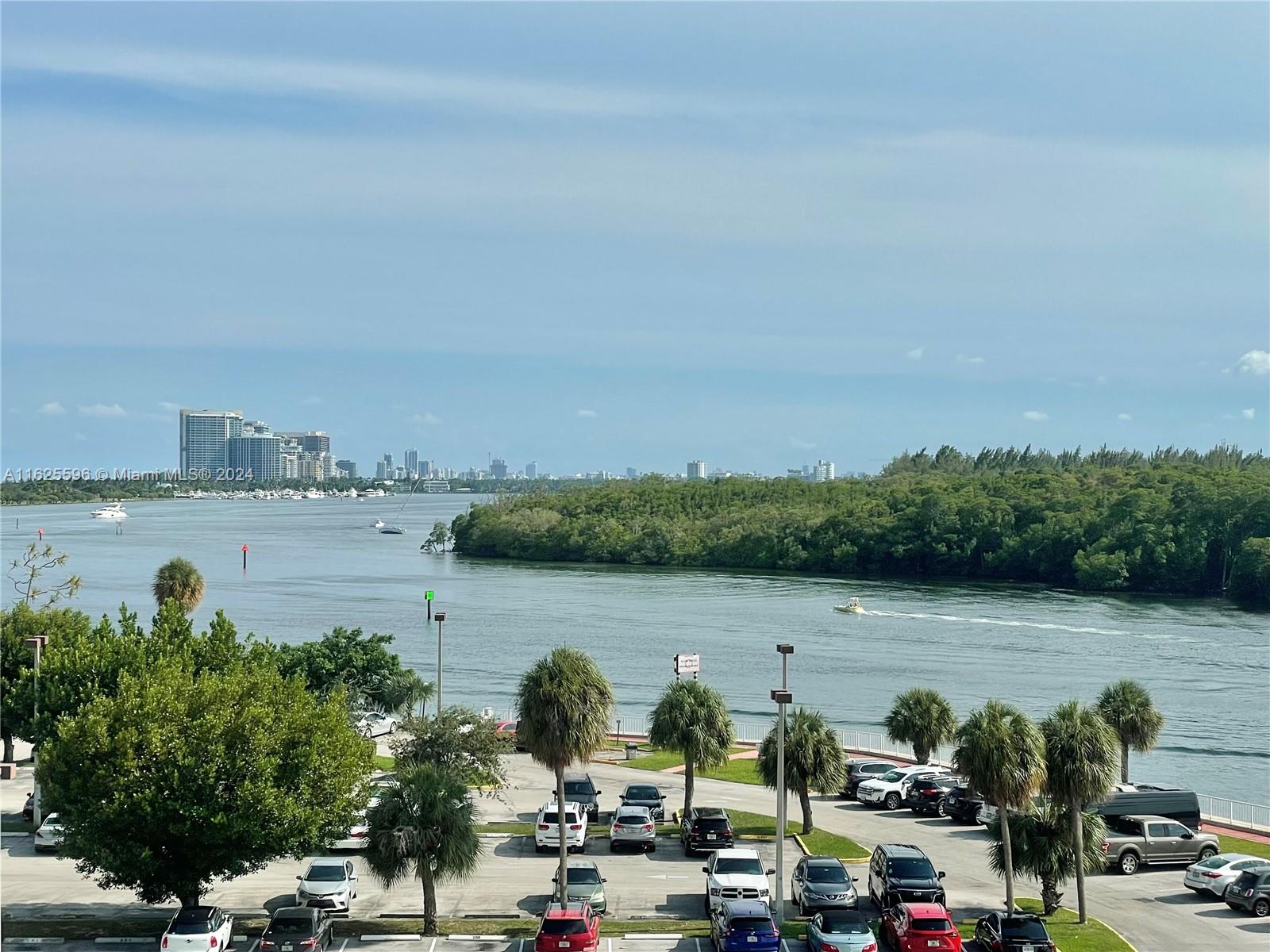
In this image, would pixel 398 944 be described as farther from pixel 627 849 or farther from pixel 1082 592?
pixel 1082 592

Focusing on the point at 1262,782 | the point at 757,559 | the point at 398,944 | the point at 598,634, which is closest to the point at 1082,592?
the point at 757,559

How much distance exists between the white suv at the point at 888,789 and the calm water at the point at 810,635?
16574 mm

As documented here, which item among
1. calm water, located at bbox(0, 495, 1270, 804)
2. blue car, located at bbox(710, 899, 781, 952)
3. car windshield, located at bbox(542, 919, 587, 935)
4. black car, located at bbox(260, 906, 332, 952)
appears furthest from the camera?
calm water, located at bbox(0, 495, 1270, 804)

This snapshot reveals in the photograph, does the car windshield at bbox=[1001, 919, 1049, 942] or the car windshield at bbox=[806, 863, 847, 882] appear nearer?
the car windshield at bbox=[1001, 919, 1049, 942]

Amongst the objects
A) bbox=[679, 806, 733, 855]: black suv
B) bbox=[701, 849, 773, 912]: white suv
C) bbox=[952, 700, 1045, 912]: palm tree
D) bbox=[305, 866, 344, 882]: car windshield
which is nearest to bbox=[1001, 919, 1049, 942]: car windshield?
bbox=[952, 700, 1045, 912]: palm tree

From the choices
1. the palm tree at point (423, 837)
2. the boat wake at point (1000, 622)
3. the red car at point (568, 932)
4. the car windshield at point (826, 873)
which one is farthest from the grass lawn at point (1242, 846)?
the boat wake at point (1000, 622)

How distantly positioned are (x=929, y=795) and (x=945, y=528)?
103 metres

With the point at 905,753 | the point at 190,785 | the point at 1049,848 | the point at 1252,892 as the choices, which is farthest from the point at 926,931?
the point at 905,753

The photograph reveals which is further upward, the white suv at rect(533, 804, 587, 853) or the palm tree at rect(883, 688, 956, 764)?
the palm tree at rect(883, 688, 956, 764)

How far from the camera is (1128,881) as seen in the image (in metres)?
31.6

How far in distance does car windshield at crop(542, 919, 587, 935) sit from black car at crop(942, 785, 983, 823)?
15139 mm

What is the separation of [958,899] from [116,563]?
14003cm

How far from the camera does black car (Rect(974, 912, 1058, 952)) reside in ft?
80.2

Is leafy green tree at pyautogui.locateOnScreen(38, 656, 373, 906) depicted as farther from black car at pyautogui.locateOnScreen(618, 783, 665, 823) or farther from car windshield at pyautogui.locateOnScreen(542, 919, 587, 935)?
black car at pyautogui.locateOnScreen(618, 783, 665, 823)
